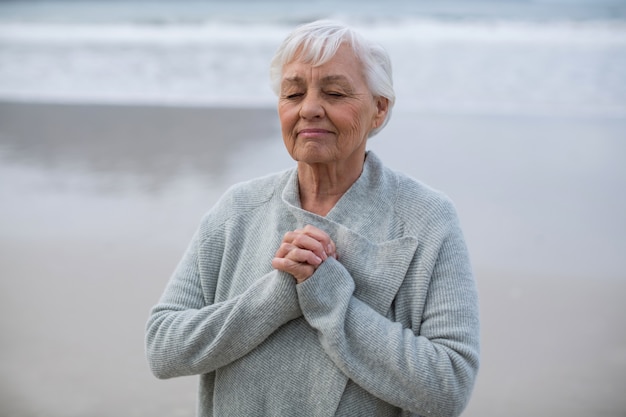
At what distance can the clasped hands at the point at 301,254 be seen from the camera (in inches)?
62.8

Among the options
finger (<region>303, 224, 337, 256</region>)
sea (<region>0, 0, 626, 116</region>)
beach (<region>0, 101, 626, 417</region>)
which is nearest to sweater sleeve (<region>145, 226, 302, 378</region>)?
finger (<region>303, 224, 337, 256</region>)

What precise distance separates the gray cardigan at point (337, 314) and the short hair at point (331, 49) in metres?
0.24

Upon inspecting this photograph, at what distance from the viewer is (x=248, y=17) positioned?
1862 cm

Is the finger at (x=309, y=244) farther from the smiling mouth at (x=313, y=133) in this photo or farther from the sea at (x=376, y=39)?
the sea at (x=376, y=39)

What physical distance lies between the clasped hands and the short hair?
39 centimetres

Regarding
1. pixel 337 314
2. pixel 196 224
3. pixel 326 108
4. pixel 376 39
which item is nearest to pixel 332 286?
pixel 337 314

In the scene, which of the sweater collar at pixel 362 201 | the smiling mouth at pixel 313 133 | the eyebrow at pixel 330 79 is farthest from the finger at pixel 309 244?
the eyebrow at pixel 330 79

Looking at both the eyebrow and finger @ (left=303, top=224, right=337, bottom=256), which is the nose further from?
finger @ (left=303, top=224, right=337, bottom=256)

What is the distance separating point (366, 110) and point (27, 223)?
14.5ft

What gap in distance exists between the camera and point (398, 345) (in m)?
1.60

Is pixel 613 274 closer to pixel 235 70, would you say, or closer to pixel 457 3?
pixel 235 70

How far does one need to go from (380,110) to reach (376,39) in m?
7.62

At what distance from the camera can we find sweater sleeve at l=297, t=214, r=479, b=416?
1.59 meters

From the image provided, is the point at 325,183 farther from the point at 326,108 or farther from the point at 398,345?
the point at 398,345
